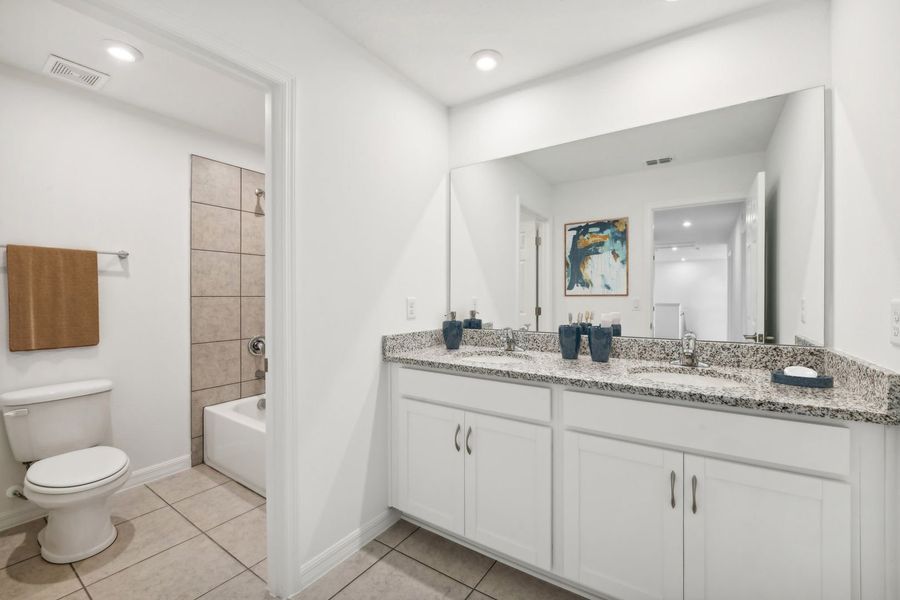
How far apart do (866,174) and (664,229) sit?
753mm

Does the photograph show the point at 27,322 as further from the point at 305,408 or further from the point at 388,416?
the point at 388,416

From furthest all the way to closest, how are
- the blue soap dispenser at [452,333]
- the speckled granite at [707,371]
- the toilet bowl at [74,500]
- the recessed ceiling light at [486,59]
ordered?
the blue soap dispenser at [452,333] → the recessed ceiling light at [486,59] → the toilet bowl at [74,500] → the speckled granite at [707,371]

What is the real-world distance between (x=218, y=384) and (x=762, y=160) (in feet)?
11.4

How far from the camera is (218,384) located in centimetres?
290

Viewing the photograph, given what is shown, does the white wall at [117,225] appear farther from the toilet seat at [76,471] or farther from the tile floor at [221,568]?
the tile floor at [221,568]

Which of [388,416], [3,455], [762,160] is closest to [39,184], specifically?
[3,455]

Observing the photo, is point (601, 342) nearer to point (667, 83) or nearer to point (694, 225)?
point (694, 225)

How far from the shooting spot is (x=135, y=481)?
249 cm

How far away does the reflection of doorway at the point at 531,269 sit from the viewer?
2217 millimetres

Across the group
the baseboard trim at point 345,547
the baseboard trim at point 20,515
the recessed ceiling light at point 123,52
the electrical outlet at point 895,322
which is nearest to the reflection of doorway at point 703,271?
the electrical outlet at point 895,322

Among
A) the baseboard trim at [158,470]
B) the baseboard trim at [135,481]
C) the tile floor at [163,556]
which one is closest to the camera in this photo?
the tile floor at [163,556]

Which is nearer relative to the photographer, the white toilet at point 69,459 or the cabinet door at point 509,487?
the cabinet door at point 509,487

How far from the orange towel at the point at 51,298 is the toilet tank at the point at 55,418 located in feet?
0.84

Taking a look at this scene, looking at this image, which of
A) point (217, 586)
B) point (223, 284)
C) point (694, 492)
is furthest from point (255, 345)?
point (694, 492)
